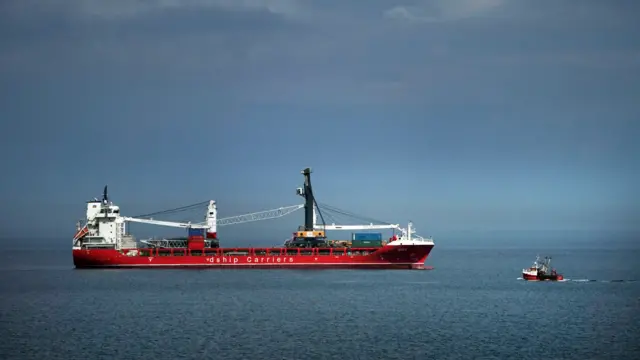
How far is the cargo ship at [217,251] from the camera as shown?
122562 mm

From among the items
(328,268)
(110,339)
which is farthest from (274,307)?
(328,268)

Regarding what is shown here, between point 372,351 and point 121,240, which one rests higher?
point 121,240

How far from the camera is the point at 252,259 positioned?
126 meters

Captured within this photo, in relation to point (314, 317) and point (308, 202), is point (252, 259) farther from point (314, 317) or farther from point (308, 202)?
point (314, 317)

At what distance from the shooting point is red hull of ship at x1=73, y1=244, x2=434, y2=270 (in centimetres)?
12269

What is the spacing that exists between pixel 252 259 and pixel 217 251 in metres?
5.35

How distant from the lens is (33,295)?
95000mm

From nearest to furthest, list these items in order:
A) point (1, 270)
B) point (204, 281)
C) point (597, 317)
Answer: point (597, 317) < point (204, 281) < point (1, 270)

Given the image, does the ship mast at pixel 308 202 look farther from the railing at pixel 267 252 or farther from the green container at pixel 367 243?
the green container at pixel 367 243

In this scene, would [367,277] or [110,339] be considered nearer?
[110,339]

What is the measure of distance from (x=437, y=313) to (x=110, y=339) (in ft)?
101

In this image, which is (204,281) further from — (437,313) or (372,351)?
(372,351)

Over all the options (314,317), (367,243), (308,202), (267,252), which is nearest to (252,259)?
(267,252)

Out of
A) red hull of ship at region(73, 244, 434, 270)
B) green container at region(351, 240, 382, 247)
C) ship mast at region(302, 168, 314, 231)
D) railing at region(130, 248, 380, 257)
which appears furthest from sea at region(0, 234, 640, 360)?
ship mast at region(302, 168, 314, 231)
